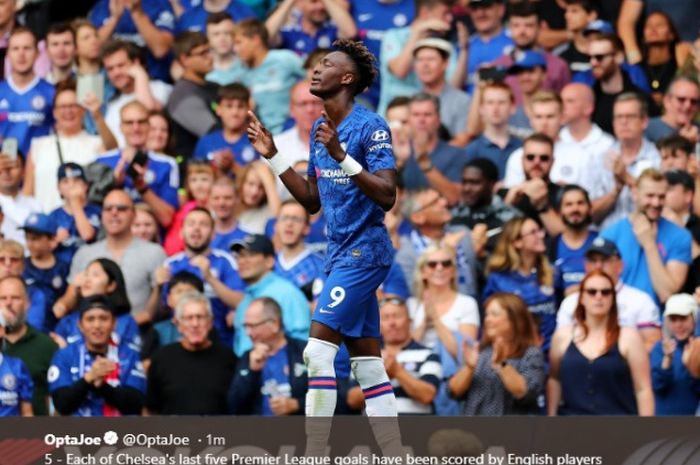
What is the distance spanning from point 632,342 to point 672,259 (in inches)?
60.6

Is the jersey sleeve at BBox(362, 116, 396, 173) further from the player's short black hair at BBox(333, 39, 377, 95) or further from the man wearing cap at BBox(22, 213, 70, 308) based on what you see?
the man wearing cap at BBox(22, 213, 70, 308)

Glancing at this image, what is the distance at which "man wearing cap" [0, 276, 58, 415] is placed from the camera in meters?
13.5

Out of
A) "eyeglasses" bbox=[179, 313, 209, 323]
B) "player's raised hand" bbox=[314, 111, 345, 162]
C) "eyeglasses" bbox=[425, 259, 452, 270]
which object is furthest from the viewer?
"eyeglasses" bbox=[425, 259, 452, 270]

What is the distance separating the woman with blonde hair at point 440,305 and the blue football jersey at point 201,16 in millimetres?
4801

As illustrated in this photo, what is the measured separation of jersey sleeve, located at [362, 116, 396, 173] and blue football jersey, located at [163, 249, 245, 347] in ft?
16.3

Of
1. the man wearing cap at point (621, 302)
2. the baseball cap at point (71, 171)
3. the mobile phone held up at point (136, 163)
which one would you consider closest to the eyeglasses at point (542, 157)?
the man wearing cap at point (621, 302)

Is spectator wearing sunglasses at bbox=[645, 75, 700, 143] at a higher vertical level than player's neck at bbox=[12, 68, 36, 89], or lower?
lower

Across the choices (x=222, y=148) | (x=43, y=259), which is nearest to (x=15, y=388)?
(x=43, y=259)

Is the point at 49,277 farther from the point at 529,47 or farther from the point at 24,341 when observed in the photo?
the point at 529,47

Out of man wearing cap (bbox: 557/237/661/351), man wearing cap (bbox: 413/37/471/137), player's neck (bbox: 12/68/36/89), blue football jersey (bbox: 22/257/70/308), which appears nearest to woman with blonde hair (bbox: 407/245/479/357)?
man wearing cap (bbox: 557/237/661/351)

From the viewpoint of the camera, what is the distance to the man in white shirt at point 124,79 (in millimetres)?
16859

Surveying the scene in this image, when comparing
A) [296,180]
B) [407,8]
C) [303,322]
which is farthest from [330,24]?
[296,180]

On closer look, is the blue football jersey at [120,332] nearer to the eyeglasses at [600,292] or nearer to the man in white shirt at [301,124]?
the man in white shirt at [301,124]

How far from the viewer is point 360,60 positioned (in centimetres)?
984
